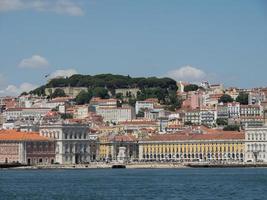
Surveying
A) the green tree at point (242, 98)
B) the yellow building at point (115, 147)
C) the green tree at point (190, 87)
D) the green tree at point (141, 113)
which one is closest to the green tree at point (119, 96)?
the green tree at point (141, 113)

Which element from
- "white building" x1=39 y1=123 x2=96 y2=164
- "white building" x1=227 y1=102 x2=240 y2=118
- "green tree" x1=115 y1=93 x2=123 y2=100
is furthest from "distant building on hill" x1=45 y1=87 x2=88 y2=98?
"white building" x1=39 y1=123 x2=96 y2=164

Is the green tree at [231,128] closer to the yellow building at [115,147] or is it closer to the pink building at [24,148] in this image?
the yellow building at [115,147]

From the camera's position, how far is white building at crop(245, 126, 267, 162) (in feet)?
359

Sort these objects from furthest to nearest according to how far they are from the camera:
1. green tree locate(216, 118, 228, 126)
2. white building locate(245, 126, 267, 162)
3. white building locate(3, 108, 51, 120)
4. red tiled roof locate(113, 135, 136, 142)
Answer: white building locate(3, 108, 51, 120)
green tree locate(216, 118, 228, 126)
red tiled roof locate(113, 135, 136, 142)
white building locate(245, 126, 267, 162)

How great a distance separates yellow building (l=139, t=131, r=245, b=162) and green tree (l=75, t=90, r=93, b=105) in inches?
1665

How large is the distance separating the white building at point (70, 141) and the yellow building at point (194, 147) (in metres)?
6.99

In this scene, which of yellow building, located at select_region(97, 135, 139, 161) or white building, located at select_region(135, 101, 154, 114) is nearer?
yellow building, located at select_region(97, 135, 139, 161)

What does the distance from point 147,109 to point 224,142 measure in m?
37.4

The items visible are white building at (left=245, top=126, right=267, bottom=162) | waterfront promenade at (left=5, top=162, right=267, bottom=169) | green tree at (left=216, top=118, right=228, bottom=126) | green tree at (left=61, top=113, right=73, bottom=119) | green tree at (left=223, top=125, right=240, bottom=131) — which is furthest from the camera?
green tree at (left=61, top=113, right=73, bottom=119)

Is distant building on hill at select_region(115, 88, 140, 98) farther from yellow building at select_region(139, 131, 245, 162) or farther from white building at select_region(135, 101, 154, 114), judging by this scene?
yellow building at select_region(139, 131, 245, 162)

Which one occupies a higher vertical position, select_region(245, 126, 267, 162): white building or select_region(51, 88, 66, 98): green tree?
select_region(51, 88, 66, 98): green tree

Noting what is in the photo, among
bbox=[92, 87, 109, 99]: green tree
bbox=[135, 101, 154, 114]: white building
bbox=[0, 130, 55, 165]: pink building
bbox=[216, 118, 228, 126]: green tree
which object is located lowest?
bbox=[0, 130, 55, 165]: pink building

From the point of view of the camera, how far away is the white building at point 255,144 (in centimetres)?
10944

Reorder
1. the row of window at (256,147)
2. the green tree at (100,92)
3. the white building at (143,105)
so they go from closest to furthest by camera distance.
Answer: the row of window at (256,147)
the white building at (143,105)
the green tree at (100,92)
